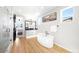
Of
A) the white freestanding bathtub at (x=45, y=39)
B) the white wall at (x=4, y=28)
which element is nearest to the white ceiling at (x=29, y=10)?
the white wall at (x=4, y=28)

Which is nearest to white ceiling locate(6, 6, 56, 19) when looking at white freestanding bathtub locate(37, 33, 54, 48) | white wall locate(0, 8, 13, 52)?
white wall locate(0, 8, 13, 52)

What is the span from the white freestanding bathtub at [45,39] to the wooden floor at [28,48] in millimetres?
69

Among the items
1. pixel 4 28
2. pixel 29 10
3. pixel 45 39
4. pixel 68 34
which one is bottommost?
pixel 45 39

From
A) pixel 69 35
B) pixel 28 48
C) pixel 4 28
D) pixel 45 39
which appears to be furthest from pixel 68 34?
pixel 4 28

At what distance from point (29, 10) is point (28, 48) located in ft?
2.29

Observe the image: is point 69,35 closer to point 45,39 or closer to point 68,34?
point 68,34

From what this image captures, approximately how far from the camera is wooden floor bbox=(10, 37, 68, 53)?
1983mm

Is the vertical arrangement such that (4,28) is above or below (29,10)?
below

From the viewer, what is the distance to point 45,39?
6.88ft

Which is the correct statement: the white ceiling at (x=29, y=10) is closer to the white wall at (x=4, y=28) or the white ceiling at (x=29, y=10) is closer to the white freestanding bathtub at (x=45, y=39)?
the white wall at (x=4, y=28)

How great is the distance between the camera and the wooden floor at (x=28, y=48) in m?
1.98

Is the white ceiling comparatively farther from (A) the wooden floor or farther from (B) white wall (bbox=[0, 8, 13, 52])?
(A) the wooden floor

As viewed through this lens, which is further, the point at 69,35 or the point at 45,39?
the point at 45,39
